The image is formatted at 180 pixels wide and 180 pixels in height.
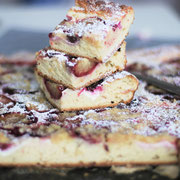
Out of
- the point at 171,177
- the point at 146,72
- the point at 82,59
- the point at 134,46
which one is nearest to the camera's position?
the point at 171,177

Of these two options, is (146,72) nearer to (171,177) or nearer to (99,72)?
(99,72)

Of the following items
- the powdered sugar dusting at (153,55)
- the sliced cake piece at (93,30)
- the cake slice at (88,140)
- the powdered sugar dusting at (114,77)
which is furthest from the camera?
the powdered sugar dusting at (153,55)

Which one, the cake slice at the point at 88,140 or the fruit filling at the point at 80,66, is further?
the fruit filling at the point at 80,66

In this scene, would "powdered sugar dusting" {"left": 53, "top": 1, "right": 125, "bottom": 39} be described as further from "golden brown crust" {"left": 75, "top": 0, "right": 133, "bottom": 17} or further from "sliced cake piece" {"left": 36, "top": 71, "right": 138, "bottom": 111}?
"sliced cake piece" {"left": 36, "top": 71, "right": 138, "bottom": 111}

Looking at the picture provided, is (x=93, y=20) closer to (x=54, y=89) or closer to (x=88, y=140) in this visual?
(x=54, y=89)

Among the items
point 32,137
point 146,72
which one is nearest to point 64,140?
point 32,137

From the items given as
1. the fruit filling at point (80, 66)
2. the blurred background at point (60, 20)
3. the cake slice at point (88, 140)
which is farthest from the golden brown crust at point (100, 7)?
the blurred background at point (60, 20)

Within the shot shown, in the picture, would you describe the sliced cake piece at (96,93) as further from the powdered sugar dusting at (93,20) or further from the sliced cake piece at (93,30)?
the powdered sugar dusting at (93,20)
